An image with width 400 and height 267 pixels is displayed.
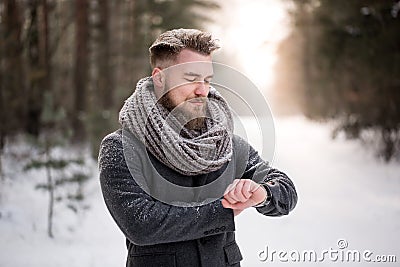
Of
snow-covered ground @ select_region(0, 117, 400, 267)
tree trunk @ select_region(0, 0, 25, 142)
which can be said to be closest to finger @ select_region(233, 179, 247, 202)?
snow-covered ground @ select_region(0, 117, 400, 267)

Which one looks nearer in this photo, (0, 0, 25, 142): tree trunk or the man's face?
the man's face

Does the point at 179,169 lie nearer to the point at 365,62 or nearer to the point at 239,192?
the point at 239,192

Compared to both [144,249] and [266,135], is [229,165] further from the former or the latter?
[144,249]

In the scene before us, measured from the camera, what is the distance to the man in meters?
1.62

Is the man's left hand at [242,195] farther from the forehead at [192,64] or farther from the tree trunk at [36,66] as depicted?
the tree trunk at [36,66]

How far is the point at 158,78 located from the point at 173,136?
233 millimetres

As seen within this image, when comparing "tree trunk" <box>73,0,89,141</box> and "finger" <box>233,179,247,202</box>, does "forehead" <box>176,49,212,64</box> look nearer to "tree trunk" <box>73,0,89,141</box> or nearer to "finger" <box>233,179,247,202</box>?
"finger" <box>233,179,247,202</box>

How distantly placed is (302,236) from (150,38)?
8.21 m

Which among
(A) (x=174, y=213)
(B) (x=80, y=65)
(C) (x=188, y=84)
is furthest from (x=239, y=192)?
(B) (x=80, y=65)

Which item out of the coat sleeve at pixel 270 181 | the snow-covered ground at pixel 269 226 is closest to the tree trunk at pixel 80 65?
the snow-covered ground at pixel 269 226

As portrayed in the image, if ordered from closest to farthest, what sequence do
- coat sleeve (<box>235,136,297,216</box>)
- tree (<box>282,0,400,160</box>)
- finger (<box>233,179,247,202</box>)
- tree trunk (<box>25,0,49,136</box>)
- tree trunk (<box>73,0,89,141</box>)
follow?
finger (<box>233,179,247,202</box>) → coat sleeve (<box>235,136,297,216</box>) → tree (<box>282,0,400,160</box>) → tree trunk (<box>25,0,49,136</box>) → tree trunk (<box>73,0,89,141</box>)

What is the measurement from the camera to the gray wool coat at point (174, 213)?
5.23 feet

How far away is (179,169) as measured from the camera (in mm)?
1777

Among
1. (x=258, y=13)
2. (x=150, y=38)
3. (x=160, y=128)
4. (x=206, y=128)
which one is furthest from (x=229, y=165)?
(x=258, y=13)
